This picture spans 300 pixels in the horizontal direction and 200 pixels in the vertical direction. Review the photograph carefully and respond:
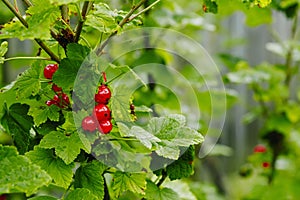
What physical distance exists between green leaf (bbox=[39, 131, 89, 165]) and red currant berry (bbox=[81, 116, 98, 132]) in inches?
0.8

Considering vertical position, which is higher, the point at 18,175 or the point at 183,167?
the point at 18,175

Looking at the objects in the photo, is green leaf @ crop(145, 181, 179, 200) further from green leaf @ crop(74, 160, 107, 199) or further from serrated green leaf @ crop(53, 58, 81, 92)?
serrated green leaf @ crop(53, 58, 81, 92)

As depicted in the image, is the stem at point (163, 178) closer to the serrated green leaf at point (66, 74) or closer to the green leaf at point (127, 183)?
the green leaf at point (127, 183)

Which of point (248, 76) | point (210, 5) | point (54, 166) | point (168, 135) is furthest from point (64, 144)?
point (248, 76)

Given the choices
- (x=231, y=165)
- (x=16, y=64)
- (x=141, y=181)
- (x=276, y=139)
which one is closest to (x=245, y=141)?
(x=231, y=165)

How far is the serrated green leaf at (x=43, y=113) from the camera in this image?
800mm

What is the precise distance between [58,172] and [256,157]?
1262 millimetres

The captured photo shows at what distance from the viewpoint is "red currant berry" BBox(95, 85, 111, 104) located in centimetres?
77

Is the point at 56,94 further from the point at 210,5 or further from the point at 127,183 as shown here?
the point at 210,5

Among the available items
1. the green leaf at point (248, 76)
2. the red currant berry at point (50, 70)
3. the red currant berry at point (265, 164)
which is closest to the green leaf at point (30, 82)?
the red currant berry at point (50, 70)

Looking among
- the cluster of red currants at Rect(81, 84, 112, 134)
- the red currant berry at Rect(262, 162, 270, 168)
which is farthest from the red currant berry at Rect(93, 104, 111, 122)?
the red currant berry at Rect(262, 162, 270, 168)

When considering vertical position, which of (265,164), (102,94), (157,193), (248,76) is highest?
(102,94)

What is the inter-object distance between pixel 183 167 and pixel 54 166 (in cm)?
22

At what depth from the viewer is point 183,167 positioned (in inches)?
34.7
